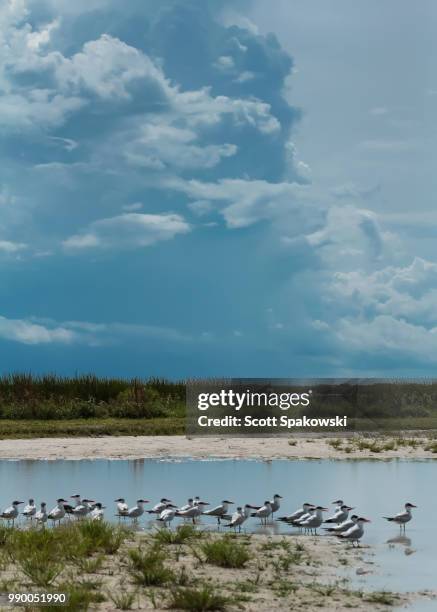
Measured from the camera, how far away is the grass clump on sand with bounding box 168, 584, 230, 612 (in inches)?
407

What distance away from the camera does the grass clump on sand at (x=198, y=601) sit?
10.3 meters

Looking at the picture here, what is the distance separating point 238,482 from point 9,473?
5.61m

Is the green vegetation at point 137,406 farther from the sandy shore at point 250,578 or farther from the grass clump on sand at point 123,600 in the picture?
the grass clump on sand at point 123,600

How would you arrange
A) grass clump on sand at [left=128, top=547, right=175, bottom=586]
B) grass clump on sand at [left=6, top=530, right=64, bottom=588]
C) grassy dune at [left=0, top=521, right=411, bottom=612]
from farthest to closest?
grass clump on sand at [left=128, top=547, right=175, bottom=586] < grass clump on sand at [left=6, top=530, right=64, bottom=588] < grassy dune at [left=0, top=521, right=411, bottom=612]

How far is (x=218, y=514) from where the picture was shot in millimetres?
16375

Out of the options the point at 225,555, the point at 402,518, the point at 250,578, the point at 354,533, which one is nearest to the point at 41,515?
the point at 225,555

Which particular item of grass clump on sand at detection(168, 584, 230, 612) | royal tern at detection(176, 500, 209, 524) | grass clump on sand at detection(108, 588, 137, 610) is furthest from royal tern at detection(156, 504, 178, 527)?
grass clump on sand at detection(168, 584, 230, 612)

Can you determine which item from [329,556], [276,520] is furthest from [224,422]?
[329,556]

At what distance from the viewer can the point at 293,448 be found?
29797 mm

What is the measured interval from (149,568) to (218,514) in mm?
4624

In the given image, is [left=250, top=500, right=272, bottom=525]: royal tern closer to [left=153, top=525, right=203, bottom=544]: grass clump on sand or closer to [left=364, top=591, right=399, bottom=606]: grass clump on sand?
[left=153, top=525, right=203, bottom=544]: grass clump on sand

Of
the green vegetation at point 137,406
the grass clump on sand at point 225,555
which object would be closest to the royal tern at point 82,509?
the grass clump on sand at point 225,555

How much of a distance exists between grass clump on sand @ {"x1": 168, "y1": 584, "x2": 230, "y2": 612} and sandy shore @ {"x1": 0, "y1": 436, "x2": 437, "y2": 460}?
16810 millimetres

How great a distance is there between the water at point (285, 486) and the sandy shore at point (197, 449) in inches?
50.5
